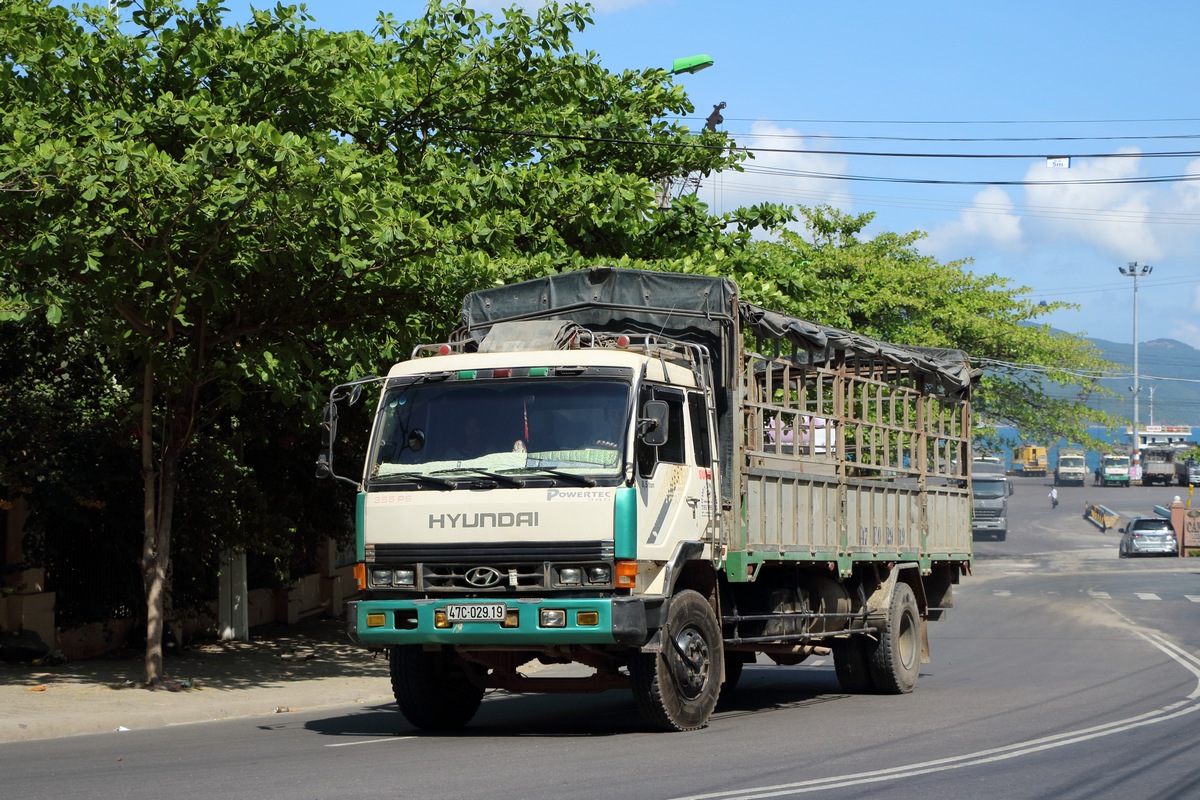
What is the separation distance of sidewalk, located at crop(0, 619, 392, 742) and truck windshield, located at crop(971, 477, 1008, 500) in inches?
1720

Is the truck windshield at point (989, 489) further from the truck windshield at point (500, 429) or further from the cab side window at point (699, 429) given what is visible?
the truck windshield at point (500, 429)

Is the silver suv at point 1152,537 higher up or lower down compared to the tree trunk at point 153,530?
lower down

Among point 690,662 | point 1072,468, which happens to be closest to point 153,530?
point 690,662

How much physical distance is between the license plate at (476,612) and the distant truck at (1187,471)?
88311 mm

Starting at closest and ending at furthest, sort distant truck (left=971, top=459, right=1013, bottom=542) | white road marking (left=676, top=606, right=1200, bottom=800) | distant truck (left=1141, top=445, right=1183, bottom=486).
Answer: white road marking (left=676, top=606, right=1200, bottom=800), distant truck (left=971, top=459, right=1013, bottom=542), distant truck (left=1141, top=445, right=1183, bottom=486)

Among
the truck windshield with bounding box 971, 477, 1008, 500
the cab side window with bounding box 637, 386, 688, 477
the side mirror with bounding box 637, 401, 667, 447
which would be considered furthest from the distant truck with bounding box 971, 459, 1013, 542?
the side mirror with bounding box 637, 401, 667, 447

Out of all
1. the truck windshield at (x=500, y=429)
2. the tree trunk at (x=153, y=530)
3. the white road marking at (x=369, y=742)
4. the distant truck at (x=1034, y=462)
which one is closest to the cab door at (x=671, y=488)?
the truck windshield at (x=500, y=429)

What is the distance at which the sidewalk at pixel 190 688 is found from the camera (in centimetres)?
1308

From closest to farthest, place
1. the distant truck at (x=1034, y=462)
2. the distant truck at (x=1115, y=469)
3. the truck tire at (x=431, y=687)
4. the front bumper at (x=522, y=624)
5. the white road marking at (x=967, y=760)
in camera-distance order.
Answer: the white road marking at (x=967, y=760) < the front bumper at (x=522, y=624) < the truck tire at (x=431, y=687) < the distant truck at (x=1115, y=469) < the distant truck at (x=1034, y=462)

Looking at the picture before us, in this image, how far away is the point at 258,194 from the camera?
512 inches

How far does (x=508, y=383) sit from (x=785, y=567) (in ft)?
12.1

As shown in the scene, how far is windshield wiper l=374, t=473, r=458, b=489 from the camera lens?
10742 mm

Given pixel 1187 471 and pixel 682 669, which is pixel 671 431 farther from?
pixel 1187 471

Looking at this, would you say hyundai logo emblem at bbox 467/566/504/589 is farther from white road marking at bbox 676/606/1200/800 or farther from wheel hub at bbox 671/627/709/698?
white road marking at bbox 676/606/1200/800
